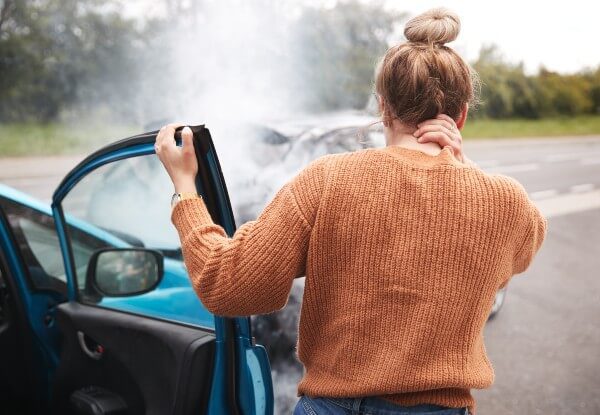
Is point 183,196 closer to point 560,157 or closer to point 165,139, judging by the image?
point 165,139

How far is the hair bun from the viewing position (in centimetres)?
127

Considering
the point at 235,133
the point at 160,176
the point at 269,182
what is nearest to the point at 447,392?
the point at 269,182

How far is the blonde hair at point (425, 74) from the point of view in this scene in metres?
1.25

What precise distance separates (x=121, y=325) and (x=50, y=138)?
11.5 metres

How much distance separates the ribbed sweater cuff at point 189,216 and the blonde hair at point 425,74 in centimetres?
45

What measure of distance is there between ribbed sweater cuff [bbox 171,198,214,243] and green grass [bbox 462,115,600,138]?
1848cm

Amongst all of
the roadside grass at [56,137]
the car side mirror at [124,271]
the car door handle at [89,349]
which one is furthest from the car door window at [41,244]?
the roadside grass at [56,137]

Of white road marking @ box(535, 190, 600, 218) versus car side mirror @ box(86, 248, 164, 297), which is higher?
car side mirror @ box(86, 248, 164, 297)

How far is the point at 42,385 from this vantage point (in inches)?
90.7

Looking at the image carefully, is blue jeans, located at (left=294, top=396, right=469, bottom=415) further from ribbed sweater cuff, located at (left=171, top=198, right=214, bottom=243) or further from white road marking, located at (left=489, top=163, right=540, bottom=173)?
white road marking, located at (left=489, top=163, right=540, bottom=173)

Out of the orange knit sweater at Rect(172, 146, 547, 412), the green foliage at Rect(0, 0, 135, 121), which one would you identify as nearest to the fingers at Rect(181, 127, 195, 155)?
the orange knit sweater at Rect(172, 146, 547, 412)

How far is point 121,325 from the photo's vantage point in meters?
1.93

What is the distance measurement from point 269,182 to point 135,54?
924cm

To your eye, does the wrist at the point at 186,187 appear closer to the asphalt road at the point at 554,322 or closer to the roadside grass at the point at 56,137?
the asphalt road at the point at 554,322
